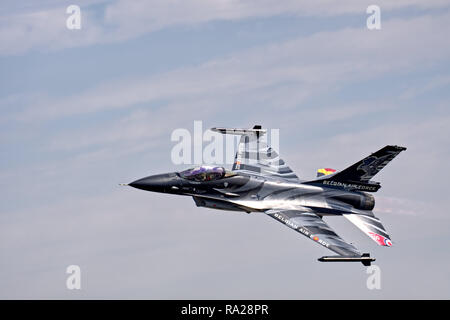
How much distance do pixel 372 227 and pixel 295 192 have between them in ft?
18.4

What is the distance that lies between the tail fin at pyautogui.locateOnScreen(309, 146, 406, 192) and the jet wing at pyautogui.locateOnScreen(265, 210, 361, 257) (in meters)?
2.98

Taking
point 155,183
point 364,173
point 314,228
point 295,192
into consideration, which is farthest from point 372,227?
point 155,183

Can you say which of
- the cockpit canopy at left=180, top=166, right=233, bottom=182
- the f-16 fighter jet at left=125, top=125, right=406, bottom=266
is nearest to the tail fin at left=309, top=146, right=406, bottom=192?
the f-16 fighter jet at left=125, top=125, right=406, bottom=266

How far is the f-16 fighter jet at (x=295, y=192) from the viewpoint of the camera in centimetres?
6625

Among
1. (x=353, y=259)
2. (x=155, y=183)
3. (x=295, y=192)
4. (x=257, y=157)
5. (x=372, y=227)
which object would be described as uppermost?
(x=257, y=157)

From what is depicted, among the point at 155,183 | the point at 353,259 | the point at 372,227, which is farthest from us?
the point at 372,227

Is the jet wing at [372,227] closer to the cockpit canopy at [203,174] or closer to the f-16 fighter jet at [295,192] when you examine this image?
the f-16 fighter jet at [295,192]

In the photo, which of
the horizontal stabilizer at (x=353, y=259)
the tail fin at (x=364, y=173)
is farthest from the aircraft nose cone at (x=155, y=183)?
the horizontal stabilizer at (x=353, y=259)

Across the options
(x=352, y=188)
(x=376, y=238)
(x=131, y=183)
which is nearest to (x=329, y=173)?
(x=352, y=188)

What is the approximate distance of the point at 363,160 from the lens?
2689 inches

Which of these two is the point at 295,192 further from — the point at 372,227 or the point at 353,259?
the point at 353,259

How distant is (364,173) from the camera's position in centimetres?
6869

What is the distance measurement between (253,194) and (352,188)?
22.8 ft

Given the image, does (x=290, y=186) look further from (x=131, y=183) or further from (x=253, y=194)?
(x=131, y=183)
